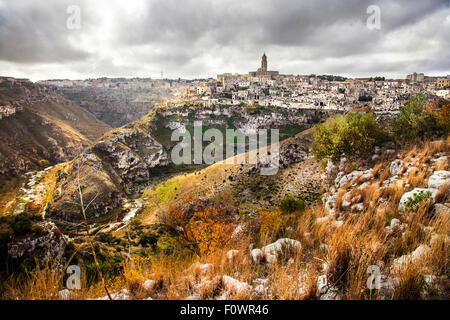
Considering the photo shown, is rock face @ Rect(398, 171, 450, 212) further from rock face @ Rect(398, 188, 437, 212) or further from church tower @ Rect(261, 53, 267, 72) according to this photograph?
church tower @ Rect(261, 53, 267, 72)

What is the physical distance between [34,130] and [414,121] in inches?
5248

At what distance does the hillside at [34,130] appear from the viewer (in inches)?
3044

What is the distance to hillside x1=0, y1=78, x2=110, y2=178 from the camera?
77325 mm

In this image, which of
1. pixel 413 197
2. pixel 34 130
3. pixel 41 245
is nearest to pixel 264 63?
pixel 34 130

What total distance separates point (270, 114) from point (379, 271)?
84996 millimetres

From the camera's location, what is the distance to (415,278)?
6.25 ft

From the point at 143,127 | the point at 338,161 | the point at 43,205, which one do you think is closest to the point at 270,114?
the point at 143,127

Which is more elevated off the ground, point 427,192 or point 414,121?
point 414,121

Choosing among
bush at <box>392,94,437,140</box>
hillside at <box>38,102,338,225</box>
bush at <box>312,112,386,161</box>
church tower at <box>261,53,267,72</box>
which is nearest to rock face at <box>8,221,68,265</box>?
bush at <box>312,112,386,161</box>

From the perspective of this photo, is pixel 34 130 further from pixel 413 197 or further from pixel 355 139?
pixel 413 197

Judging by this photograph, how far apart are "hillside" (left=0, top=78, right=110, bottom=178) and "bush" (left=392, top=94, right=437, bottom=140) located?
88304 millimetres

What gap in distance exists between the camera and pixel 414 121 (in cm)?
1328

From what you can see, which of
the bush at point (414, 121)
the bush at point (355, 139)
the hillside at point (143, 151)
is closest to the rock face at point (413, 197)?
the bush at point (414, 121)
